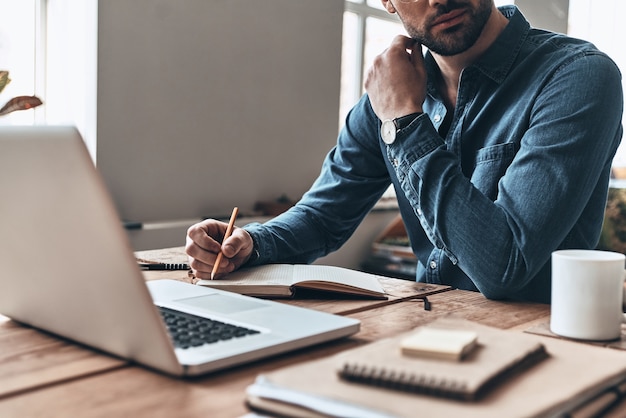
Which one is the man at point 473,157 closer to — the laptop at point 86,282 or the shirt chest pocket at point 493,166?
the shirt chest pocket at point 493,166

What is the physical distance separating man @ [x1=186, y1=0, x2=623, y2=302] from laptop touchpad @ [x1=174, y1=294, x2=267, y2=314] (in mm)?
249

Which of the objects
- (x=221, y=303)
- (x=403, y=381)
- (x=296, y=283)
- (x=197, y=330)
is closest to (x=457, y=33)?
(x=296, y=283)

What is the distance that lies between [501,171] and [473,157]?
0.30 ft

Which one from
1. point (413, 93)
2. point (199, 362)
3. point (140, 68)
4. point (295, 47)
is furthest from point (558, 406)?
point (295, 47)

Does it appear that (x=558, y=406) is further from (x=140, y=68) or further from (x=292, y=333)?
(x=140, y=68)

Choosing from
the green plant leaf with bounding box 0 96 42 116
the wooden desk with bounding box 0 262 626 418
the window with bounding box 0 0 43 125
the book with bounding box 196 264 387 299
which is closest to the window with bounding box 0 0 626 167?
the window with bounding box 0 0 43 125

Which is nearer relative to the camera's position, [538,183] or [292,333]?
[292,333]

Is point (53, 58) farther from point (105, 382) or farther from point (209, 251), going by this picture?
point (105, 382)

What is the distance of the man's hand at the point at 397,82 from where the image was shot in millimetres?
1380

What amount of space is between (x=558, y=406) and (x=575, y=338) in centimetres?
36

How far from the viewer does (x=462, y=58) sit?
1.55 meters

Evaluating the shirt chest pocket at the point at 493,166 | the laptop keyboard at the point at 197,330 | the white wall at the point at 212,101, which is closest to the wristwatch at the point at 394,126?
the shirt chest pocket at the point at 493,166

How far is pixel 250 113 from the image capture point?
3.72 m

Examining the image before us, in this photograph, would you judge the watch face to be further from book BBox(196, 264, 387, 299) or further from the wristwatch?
book BBox(196, 264, 387, 299)
